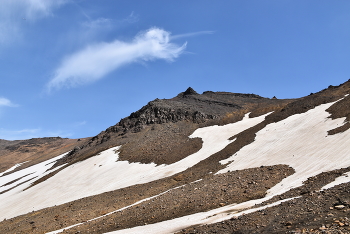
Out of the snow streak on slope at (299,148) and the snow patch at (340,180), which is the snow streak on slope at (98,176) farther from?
the snow patch at (340,180)

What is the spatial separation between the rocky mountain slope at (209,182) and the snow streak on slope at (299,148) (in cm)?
13

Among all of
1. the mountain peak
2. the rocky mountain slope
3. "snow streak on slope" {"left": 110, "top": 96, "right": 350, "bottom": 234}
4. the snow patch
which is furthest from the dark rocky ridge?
the snow patch

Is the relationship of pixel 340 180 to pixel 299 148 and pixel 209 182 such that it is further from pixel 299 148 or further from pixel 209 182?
pixel 299 148

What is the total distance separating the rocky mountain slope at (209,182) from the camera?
44.6 ft

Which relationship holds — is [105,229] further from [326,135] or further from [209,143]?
[209,143]

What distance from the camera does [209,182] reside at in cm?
2612

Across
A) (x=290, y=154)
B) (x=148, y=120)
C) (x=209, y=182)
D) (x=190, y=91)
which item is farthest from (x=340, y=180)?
(x=190, y=91)

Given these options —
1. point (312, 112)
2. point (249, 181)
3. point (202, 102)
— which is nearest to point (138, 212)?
point (249, 181)

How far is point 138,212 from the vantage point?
71.3ft

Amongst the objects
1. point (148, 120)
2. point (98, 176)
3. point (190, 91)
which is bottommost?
point (98, 176)

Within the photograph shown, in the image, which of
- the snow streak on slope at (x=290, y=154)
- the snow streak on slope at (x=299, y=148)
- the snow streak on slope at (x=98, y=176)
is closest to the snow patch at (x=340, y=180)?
the snow streak on slope at (x=290, y=154)

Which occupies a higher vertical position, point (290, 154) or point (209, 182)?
point (290, 154)

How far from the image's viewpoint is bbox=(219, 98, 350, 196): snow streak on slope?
22703 millimetres

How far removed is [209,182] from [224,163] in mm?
8083
